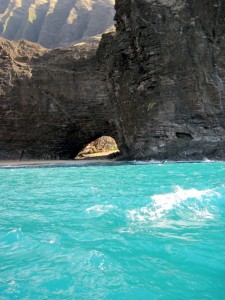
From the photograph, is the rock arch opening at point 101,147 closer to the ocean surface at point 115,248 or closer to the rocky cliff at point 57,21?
the ocean surface at point 115,248

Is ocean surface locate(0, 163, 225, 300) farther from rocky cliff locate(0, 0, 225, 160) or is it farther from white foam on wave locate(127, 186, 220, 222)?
rocky cliff locate(0, 0, 225, 160)

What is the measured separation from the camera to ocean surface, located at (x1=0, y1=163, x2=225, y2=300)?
177 inches

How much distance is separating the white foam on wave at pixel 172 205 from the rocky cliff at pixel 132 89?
1798cm

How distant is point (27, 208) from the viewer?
9.31 m

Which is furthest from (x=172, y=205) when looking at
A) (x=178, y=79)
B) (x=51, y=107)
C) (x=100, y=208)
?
(x=51, y=107)

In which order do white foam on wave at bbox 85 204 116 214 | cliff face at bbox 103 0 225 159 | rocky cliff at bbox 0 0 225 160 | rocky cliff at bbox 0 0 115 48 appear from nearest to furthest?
white foam on wave at bbox 85 204 116 214
cliff face at bbox 103 0 225 159
rocky cliff at bbox 0 0 225 160
rocky cliff at bbox 0 0 115 48

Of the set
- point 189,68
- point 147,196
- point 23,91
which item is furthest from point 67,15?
point 147,196

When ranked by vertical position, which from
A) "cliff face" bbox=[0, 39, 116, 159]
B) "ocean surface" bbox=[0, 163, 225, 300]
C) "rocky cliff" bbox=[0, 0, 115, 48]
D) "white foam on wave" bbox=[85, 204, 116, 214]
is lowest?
"ocean surface" bbox=[0, 163, 225, 300]

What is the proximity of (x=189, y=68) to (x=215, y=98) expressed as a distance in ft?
10.8

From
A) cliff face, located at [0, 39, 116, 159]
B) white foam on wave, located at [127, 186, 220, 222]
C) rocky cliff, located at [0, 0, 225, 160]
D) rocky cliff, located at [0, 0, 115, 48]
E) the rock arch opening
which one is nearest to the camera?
white foam on wave, located at [127, 186, 220, 222]

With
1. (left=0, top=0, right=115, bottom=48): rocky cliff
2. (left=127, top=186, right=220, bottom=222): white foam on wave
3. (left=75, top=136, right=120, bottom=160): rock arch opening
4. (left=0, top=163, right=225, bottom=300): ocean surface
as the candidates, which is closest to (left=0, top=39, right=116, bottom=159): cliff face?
(left=75, top=136, right=120, bottom=160): rock arch opening

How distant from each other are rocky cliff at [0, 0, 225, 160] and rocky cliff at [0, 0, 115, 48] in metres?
90.5

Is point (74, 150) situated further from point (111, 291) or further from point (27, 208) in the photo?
point (111, 291)

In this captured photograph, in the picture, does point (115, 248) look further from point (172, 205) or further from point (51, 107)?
point (51, 107)
